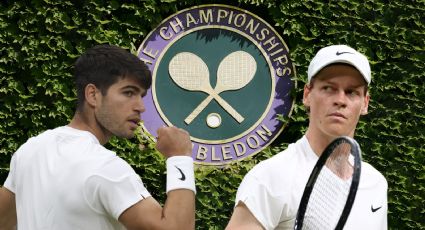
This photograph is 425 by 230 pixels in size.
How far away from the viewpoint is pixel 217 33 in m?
7.44

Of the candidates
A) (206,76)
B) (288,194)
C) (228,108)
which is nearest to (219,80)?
(206,76)

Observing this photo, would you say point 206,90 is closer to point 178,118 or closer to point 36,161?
point 178,118

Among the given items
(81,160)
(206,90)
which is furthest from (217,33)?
(81,160)


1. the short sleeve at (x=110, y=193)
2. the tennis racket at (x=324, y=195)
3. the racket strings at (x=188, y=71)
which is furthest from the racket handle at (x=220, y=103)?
the short sleeve at (x=110, y=193)

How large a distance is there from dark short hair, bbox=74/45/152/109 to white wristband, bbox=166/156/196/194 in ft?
1.16

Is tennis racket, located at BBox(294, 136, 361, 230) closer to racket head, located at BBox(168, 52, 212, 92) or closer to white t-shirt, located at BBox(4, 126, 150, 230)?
white t-shirt, located at BBox(4, 126, 150, 230)

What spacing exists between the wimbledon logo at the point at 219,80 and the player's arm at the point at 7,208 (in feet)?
12.2

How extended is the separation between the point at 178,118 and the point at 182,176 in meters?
4.16

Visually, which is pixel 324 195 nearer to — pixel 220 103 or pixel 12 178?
pixel 12 178

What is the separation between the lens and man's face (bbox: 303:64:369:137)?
3418 mm

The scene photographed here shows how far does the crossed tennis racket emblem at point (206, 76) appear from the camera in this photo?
732 cm

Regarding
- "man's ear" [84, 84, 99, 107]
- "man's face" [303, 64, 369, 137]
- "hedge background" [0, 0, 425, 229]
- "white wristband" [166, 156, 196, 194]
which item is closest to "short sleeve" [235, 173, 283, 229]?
"white wristband" [166, 156, 196, 194]

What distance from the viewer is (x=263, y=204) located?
325 cm

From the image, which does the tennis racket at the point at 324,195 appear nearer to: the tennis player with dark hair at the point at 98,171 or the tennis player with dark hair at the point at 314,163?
the tennis player with dark hair at the point at 314,163
